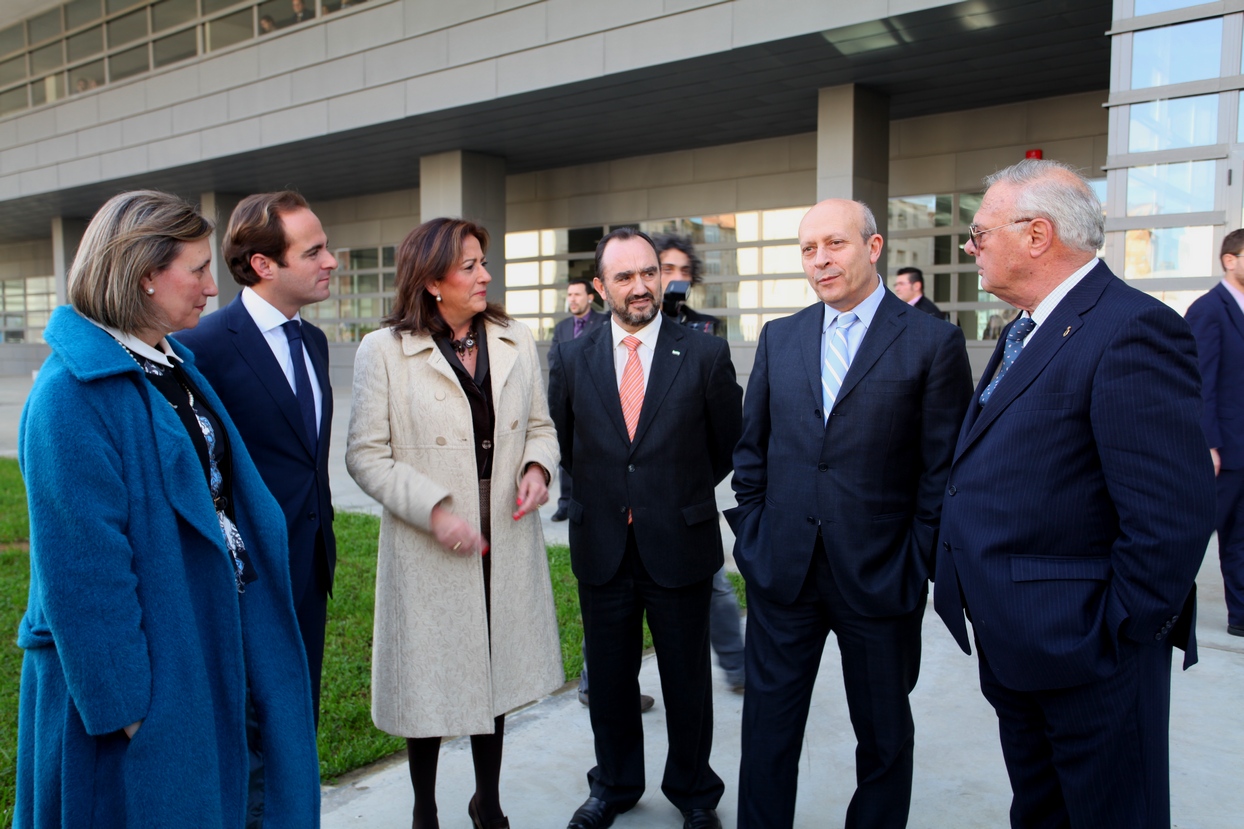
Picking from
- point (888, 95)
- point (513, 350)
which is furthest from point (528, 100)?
point (513, 350)

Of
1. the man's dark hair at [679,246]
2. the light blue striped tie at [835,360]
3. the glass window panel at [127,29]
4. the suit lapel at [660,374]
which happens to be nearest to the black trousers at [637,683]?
the suit lapel at [660,374]

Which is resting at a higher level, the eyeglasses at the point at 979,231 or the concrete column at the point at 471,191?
the concrete column at the point at 471,191

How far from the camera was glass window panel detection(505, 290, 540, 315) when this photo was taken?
18.9 meters

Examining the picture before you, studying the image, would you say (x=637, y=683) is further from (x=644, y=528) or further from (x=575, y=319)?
(x=575, y=319)

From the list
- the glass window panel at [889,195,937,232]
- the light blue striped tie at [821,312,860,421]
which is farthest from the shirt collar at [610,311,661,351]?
the glass window panel at [889,195,937,232]

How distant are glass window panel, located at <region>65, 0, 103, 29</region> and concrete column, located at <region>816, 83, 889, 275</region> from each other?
16.2 meters

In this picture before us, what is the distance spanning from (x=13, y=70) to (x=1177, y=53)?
23.9 metres

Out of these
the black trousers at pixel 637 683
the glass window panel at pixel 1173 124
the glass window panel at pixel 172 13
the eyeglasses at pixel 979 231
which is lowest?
the black trousers at pixel 637 683

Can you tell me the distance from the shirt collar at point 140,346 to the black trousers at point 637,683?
156cm

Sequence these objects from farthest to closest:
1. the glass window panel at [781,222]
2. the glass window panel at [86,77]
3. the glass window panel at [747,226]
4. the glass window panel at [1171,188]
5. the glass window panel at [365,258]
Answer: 1. the glass window panel at [365,258]
2. the glass window panel at [86,77]
3. the glass window panel at [747,226]
4. the glass window panel at [781,222]
5. the glass window panel at [1171,188]

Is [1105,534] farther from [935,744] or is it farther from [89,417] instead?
[89,417]

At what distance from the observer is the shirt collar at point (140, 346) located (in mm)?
2100

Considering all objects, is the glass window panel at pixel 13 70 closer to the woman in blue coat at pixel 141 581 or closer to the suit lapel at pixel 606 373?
the suit lapel at pixel 606 373

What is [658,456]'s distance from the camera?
3.16m
